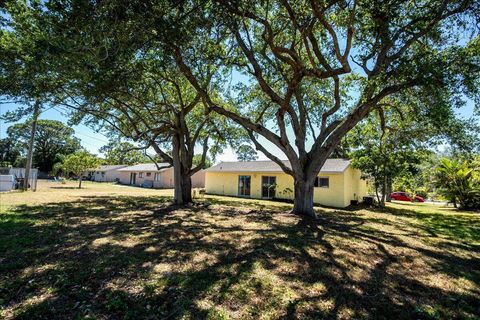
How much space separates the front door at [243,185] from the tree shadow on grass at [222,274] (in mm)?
14890

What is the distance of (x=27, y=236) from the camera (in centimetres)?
621

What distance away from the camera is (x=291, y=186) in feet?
65.3

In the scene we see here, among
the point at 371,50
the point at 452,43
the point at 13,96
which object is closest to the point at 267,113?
the point at 371,50

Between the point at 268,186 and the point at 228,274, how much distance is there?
16.9 m

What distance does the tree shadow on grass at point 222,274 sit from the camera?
325cm

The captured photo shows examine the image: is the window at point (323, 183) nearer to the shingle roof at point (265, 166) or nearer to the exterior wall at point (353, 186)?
the shingle roof at point (265, 166)

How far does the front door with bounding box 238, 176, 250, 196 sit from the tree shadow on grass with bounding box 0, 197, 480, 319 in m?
14.9

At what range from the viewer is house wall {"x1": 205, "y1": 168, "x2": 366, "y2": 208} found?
1730 cm

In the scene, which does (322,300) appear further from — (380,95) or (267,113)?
(267,113)

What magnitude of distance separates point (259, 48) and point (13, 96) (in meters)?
10.8

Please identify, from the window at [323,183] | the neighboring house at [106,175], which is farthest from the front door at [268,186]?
the neighboring house at [106,175]

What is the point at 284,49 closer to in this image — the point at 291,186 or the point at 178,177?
the point at 178,177

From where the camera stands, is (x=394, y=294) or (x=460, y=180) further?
(x=460, y=180)

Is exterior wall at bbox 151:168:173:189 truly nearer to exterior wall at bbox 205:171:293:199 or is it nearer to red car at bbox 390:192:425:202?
exterior wall at bbox 205:171:293:199
